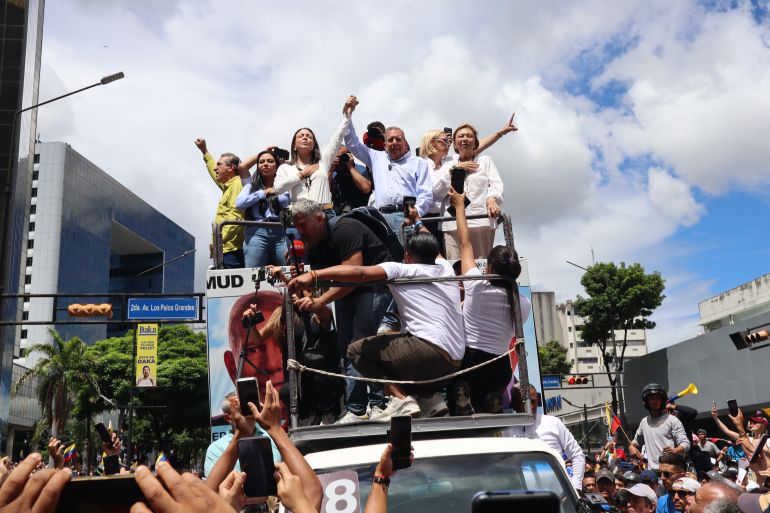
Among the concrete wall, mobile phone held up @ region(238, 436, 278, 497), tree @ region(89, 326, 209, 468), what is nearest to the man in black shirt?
mobile phone held up @ region(238, 436, 278, 497)

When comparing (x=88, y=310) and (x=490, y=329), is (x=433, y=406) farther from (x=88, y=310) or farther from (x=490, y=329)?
(x=88, y=310)

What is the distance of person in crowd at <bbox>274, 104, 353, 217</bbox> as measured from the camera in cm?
808

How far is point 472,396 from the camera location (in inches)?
215

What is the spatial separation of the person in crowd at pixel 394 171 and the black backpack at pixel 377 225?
157cm

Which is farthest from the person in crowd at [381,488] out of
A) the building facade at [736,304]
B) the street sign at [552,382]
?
the building facade at [736,304]

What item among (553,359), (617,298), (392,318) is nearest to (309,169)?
(392,318)

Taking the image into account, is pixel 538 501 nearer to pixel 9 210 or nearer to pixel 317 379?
pixel 317 379

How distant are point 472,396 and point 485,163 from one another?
3333 millimetres

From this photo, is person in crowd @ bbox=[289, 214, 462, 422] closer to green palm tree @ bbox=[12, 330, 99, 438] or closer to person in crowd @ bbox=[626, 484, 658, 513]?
person in crowd @ bbox=[626, 484, 658, 513]

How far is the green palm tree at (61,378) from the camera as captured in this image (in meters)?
49.2

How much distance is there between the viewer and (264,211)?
8625 mm

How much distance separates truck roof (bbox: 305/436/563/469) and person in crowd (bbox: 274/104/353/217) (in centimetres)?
387

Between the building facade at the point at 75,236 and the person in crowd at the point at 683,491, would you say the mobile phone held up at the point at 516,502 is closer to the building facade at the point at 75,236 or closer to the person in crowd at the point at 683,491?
the person in crowd at the point at 683,491

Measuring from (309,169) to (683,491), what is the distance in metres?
4.55
